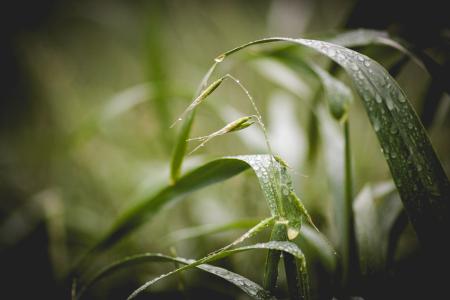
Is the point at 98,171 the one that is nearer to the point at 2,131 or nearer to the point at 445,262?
the point at 2,131

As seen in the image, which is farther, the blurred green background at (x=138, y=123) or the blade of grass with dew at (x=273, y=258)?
the blurred green background at (x=138, y=123)

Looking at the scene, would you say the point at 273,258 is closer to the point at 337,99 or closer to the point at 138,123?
the point at 337,99

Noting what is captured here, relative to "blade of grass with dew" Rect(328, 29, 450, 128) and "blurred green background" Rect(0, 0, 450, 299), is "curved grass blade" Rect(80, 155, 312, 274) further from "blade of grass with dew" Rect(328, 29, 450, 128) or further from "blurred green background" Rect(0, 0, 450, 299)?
"blade of grass with dew" Rect(328, 29, 450, 128)

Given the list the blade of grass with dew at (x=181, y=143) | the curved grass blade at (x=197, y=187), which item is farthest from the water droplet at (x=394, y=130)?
the blade of grass with dew at (x=181, y=143)

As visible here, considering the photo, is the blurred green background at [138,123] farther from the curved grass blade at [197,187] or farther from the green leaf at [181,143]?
the green leaf at [181,143]

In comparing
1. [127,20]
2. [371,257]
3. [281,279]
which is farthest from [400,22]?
[127,20]

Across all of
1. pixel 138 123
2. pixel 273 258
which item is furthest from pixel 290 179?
pixel 138 123
